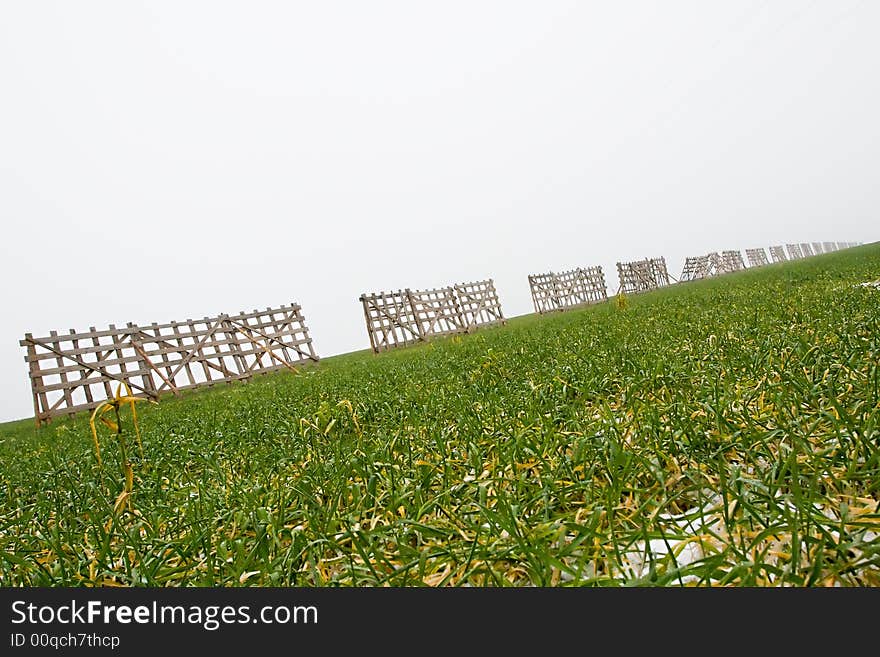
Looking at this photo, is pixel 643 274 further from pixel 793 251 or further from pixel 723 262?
pixel 793 251

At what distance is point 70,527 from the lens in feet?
8.28

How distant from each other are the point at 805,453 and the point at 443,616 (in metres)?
1.46

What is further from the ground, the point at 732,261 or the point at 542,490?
the point at 732,261

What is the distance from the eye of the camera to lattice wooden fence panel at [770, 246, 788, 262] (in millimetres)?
86650

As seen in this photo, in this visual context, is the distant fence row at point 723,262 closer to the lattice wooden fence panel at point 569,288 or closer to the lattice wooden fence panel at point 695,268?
the lattice wooden fence panel at point 695,268

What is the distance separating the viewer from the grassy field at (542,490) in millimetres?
1511

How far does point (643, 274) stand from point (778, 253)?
58.3 metres

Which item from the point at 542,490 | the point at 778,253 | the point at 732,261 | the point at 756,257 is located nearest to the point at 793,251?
the point at 778,253

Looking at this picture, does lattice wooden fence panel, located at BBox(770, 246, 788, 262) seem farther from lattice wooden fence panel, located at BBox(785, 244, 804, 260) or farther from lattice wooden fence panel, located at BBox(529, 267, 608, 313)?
lattice wooden fence panel, located at BBox(529, 267, 608, 313)

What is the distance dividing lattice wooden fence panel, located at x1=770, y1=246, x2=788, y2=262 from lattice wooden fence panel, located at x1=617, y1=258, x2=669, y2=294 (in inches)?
1907

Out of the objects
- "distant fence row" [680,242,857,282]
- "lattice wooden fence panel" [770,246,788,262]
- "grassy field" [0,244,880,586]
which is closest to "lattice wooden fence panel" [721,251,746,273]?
"distant fence row" [680,242,857,282]

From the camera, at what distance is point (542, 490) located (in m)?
2.04

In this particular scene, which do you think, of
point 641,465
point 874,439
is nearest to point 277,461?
point 641,465

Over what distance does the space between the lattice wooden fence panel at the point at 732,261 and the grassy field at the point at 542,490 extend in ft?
217
